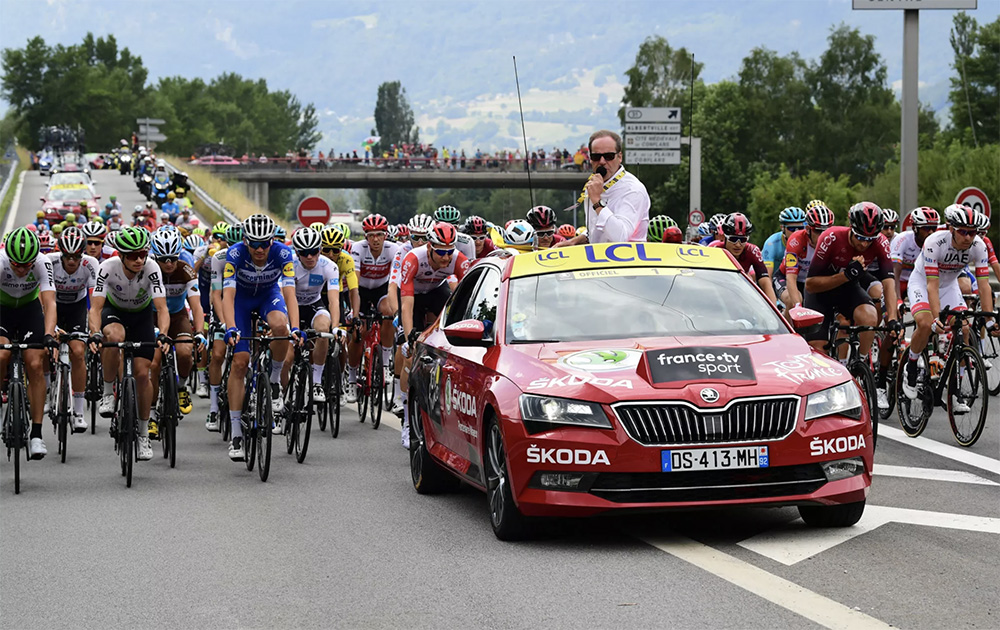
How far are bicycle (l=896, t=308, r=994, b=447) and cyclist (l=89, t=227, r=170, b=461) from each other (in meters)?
6.26

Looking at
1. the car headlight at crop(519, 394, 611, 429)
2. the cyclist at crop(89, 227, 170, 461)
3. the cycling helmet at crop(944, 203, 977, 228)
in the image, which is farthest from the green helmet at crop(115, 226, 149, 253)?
the cycling helmet at crop(944, 203, 977, 228)

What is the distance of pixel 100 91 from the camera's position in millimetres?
157875

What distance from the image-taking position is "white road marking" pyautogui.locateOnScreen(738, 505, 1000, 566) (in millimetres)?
7699

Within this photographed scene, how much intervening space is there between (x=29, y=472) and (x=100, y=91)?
498 ft

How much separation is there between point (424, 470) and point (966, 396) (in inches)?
191

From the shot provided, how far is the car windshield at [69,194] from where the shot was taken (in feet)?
218

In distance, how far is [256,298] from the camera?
41.9 feet

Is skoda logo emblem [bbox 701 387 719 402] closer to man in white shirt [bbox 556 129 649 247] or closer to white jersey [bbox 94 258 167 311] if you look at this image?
man in white shirt [bbox 556 129 649 247]

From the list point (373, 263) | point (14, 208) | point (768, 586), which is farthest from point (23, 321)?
point (14, 208)

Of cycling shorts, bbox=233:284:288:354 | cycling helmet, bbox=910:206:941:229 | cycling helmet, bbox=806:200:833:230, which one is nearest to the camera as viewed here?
cycling shorts, bbox=233:284:288:354

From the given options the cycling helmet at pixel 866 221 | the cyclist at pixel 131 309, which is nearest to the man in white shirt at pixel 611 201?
the cycling helmet at pixel 866 221

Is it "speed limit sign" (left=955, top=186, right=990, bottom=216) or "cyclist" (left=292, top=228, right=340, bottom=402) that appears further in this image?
"speed limit sign" (left=955, top=186, right=990, bottom=216)

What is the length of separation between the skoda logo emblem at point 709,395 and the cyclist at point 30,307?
6108 millimetres

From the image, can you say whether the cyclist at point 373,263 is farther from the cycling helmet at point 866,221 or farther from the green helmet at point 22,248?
the cycling helmet at point 866,221
